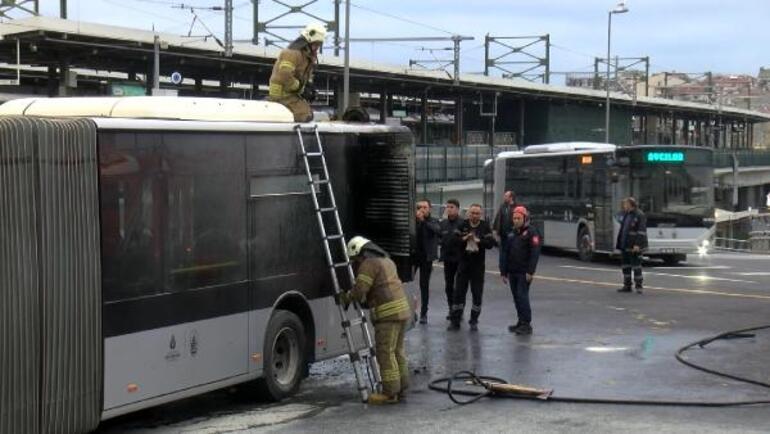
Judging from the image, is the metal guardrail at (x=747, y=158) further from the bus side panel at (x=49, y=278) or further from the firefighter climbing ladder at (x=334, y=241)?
the bus side panel at (x=49, y=278)

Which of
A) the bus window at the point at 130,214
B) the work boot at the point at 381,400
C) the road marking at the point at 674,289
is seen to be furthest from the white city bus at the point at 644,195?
the bus window at the point at 130,214

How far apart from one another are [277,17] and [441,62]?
1971 cm

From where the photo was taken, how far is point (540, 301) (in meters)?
18.2

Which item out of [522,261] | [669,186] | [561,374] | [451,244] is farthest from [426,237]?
[669,186]

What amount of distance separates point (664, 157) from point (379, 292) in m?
17.9

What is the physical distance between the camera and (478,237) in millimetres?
14258

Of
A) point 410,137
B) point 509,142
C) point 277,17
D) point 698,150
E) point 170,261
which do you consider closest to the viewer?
point 170,261

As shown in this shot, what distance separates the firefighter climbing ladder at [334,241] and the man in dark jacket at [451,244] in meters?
4.56

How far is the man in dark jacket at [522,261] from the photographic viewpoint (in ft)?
45.7

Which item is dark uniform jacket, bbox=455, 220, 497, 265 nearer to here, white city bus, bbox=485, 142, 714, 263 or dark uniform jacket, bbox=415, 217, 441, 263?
dark uniform jacket, bbox=415, 217, 441, 263

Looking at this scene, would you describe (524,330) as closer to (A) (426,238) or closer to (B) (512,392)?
(A) (426,238)

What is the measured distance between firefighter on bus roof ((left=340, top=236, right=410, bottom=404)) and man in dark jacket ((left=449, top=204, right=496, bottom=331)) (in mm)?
4897

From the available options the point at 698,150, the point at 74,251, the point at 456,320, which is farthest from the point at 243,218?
the point at 698,150

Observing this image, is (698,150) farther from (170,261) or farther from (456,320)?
(170,261)
